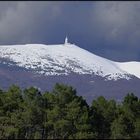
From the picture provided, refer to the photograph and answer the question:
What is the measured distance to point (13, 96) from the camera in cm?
12600

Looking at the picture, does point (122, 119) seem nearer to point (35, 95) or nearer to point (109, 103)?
point (109, 103)

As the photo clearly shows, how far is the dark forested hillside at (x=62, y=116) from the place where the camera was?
388 feet

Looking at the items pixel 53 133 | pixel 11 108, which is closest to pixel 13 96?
pixel 11 108

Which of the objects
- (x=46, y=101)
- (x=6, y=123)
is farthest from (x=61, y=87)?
(x=6, y=123)

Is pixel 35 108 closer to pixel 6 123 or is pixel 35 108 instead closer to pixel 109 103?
pixel 6 123

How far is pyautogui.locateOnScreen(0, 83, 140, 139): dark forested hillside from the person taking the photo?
11819 centimetres

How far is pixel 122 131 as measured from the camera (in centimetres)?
11812

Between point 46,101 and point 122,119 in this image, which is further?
point 46,101

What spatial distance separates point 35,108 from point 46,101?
12.8 ft

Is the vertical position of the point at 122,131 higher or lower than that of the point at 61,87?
lower

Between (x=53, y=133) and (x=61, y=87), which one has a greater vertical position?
(x=61, y=87)

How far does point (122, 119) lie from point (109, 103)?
6.88 meters

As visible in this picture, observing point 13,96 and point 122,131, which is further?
point 13,96

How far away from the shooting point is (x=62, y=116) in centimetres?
12119
